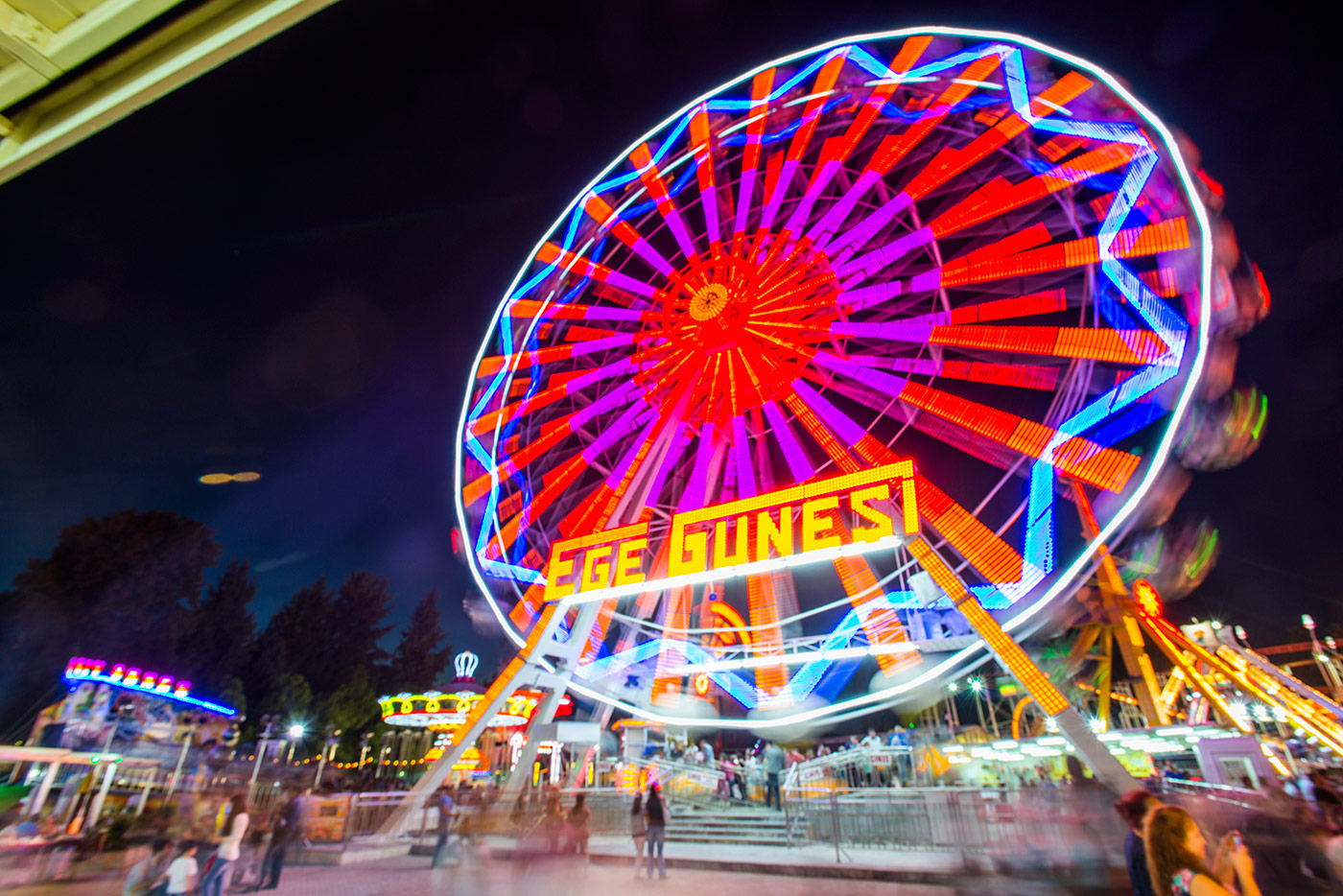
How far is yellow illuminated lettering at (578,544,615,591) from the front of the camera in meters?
13.3

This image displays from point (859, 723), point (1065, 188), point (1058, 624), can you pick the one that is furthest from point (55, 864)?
point (859, 723)

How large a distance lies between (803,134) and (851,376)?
5.65 metres

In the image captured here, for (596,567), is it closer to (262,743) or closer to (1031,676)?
(1031,676)

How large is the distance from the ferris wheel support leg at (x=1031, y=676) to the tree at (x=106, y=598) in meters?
35.1

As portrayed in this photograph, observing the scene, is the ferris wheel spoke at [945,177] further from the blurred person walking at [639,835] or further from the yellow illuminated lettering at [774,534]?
the blurred person walking at [639,835]

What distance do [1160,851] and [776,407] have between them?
12133 millimetres

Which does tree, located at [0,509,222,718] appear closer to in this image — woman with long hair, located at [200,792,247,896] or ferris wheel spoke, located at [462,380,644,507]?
ferris wheel spoke, located at [462,380,644,507]

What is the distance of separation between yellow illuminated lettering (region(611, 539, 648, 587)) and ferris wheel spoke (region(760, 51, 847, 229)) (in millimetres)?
7967

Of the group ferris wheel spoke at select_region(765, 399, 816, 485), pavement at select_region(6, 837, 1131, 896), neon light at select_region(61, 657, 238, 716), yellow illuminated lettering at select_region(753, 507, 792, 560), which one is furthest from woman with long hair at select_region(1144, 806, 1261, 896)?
neon light at select_region(61, 657, 238, 716)

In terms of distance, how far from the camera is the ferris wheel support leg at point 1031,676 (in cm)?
842

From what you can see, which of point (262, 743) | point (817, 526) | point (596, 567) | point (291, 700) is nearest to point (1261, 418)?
point (817, 526)

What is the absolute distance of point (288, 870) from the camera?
972 centimetres

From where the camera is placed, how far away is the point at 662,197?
15789 mm

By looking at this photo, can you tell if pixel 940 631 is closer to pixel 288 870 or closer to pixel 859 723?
pixel 288 870
